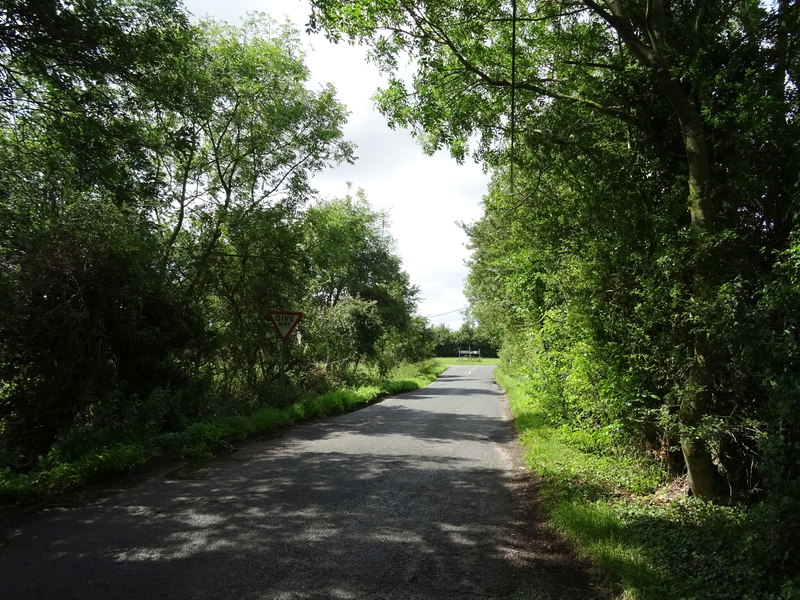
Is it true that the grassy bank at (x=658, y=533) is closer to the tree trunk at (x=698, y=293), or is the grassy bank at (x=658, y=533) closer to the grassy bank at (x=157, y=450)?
the tree trunk at (x=698, y=293)

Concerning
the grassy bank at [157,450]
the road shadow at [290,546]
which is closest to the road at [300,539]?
the road shadow at [290,546]

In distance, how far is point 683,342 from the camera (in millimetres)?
6156

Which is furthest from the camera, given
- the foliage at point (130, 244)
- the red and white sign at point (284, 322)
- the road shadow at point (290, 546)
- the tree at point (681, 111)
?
the red and white sign at point (284, 322)

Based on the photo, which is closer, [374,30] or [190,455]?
[374,30]

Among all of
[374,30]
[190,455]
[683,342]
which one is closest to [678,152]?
[683,342]

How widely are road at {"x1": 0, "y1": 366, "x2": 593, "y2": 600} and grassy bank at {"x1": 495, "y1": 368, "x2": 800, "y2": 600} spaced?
1.20ft

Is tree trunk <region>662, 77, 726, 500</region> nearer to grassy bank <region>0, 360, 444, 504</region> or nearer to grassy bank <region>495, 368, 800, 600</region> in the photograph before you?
grassy bank <region>495, 368, 800, 600</region>

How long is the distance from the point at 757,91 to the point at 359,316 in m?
19.5

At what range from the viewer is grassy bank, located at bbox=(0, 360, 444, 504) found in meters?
5.99

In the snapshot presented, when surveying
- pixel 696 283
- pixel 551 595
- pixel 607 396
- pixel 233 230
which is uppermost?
pixel 233 230

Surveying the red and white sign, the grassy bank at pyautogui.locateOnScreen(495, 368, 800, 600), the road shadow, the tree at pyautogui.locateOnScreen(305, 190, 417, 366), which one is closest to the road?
the road shadow

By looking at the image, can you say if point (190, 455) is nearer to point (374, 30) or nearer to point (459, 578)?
point (459, 578)

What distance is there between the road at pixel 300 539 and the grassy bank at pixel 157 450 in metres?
0.59

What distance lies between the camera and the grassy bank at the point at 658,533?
359 cm
